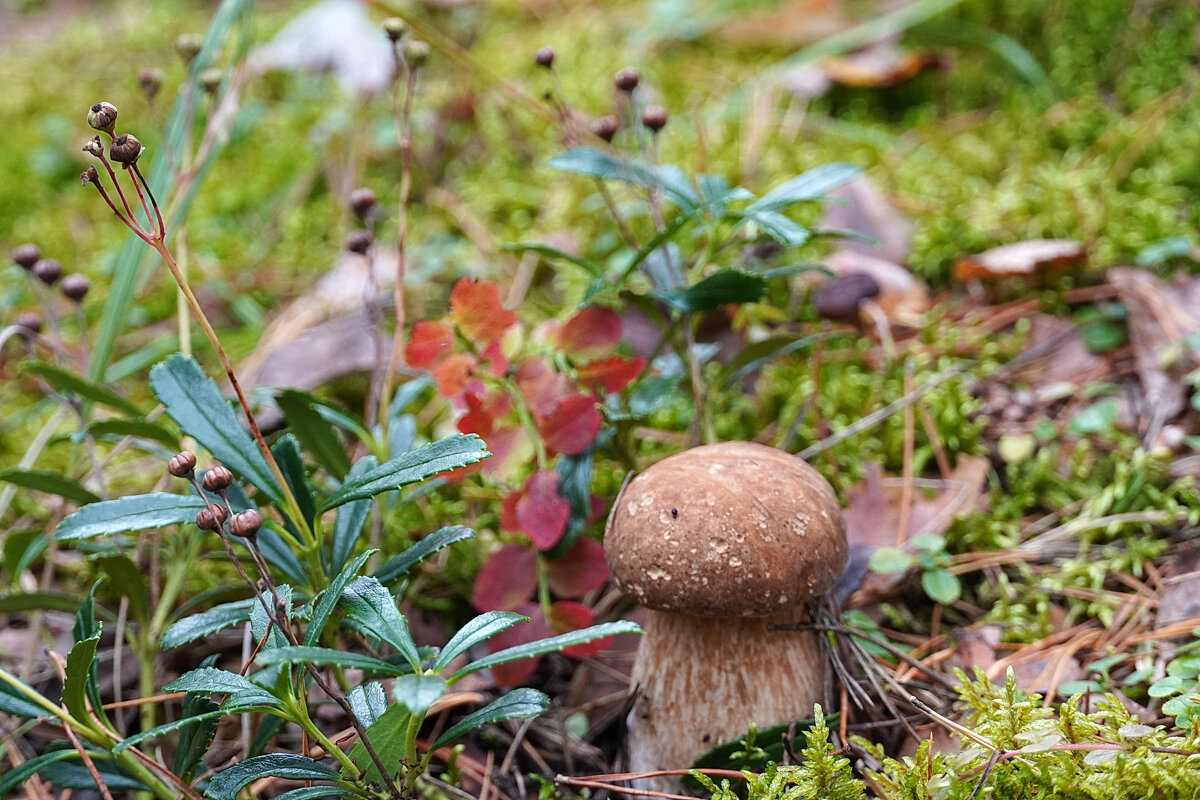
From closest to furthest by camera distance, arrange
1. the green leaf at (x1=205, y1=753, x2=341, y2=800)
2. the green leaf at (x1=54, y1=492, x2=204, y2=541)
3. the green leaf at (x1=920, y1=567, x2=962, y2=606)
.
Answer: the green leaf at (x1=205, y1=753, x2=341, y2=800)
the green leaf at (x1=54, y1=492, x2=204, y2=541)
the green leaf at (x1=920, y1=567, x2=962, y2=606)

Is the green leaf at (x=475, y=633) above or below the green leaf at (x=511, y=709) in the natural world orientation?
above

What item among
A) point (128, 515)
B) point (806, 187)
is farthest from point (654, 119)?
point (128, 515)

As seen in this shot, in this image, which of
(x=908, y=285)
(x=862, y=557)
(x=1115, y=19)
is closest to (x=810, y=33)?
(x=1115, y=19)

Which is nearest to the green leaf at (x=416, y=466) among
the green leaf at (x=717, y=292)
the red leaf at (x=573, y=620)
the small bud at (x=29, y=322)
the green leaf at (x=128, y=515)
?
the green leaf at (x=128, y=515)

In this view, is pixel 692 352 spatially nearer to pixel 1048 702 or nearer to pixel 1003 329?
pixel 1048 702

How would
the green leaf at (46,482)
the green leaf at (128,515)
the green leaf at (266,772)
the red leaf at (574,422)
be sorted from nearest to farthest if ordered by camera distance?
the green leaf at (266,772)
the green leaf at (128,515)
the green leaf at (46,482)
the red leaf at (574,422)

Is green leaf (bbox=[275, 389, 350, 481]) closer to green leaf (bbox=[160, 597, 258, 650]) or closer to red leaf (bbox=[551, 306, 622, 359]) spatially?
green leaf (bbox=[160, 597, 258, 650])

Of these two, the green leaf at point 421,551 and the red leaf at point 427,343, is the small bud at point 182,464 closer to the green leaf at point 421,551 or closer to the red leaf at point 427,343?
the green leaf at point 421,551

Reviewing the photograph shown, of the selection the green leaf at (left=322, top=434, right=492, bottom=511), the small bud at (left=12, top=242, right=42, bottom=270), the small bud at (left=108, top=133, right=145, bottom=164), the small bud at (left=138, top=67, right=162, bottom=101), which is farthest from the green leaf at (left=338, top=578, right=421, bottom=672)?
the small bud at (left=138, top=67, right=162, bottom=101)
